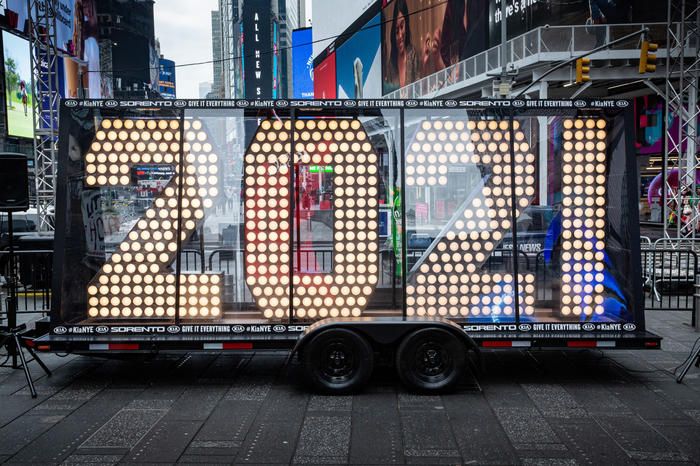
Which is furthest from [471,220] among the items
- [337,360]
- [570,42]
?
[570,42]

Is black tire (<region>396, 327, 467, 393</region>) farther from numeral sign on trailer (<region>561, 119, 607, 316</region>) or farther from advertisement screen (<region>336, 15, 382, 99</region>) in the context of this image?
advertisement screen (<region>336, 15, 382, 99</region>)

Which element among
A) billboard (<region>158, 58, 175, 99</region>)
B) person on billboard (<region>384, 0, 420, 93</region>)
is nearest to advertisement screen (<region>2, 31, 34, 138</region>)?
person on billboard (<region>384, 0, 420, 93</region>)

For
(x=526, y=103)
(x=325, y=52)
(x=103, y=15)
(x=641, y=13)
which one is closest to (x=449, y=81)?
(x=641, y=13)

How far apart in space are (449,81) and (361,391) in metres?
30.7

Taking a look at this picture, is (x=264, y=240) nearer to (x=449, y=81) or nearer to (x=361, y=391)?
(x=361, y=391)

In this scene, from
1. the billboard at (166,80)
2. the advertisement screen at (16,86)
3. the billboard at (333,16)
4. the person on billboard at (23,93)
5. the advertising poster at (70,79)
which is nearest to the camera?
the advertisement screen at (16,86)

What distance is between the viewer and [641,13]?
25750 millimetres

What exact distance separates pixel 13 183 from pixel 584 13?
85.4 feet

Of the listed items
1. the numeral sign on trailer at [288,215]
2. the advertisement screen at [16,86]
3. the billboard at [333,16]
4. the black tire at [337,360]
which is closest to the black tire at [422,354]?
the black tire at [337,360]

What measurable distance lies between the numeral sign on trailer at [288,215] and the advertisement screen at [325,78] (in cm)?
6431

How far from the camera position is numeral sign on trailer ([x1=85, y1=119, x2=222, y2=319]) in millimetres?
7551

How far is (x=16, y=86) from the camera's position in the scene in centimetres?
3656

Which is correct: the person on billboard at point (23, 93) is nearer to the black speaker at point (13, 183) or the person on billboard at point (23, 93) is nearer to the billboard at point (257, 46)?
the black speaker at point (13, 183)

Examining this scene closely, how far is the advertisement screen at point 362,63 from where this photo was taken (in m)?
56.3
